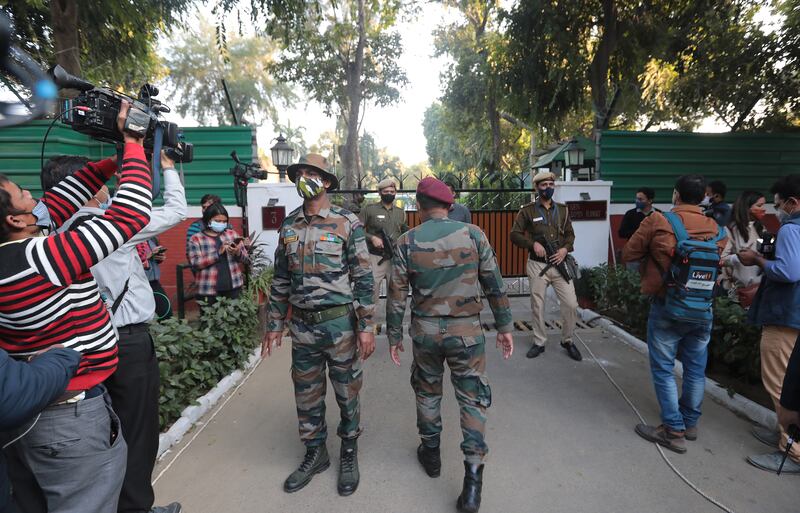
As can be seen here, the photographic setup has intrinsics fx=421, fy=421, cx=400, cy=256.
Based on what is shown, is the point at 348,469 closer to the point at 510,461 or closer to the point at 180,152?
the point at 510,461

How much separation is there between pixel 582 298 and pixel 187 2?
8611 millimetres

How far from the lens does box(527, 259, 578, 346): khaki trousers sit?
180 inches

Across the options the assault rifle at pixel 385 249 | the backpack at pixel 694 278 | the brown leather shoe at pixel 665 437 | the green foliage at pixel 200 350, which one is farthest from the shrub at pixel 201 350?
the backpack at pixel 694 278

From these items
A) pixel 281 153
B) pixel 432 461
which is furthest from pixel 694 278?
pixel 281 153

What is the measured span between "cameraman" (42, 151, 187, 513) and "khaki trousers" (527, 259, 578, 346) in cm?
371

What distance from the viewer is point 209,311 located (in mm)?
4059

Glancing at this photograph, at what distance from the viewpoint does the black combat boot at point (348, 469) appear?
8.34ft

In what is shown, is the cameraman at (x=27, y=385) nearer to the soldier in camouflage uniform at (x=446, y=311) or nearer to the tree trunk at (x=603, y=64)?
the soldier in camouflage uniform at (x=446, y=311)

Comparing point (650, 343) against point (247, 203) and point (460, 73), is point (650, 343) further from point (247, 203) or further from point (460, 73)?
point (460, 73)

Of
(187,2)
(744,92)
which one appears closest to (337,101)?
(187,2)

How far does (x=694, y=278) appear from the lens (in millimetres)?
2748

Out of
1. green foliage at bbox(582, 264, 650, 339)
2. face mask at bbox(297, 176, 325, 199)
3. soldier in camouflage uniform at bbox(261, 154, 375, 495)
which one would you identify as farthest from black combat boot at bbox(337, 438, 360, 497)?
green foliage at bbox(582, 264, 650, 339)

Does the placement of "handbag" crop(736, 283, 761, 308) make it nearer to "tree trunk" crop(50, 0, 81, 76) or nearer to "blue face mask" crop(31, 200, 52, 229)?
"blue face mask" crop(31, 200, 52, 229)

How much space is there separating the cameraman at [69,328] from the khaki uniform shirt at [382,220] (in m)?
3.72
